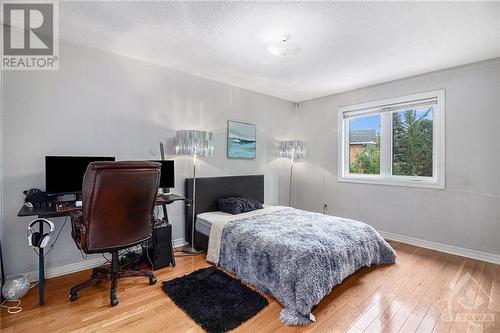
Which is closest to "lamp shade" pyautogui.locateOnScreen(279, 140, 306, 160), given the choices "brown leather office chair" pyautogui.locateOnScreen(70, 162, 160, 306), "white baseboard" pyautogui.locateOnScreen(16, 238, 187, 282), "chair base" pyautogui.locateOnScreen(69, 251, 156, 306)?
"brown leather office chair" pyautogui.locateOnScreen(70, 162, 160, 306)

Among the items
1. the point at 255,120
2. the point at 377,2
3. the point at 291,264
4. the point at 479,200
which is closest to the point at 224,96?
the point at 255,120

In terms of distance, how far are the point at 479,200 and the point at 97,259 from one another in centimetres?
475

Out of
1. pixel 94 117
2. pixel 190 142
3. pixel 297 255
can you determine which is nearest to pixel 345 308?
pixel 297 255

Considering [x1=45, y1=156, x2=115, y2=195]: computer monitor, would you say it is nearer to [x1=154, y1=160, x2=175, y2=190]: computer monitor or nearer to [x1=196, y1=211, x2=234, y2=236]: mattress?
[x1=154, y1=160, x2=175, y2=190]: computer monitor

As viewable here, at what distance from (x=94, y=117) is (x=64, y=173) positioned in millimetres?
738

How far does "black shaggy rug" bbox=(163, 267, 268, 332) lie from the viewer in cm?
182

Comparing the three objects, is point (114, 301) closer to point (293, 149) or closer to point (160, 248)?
point (160, 248)

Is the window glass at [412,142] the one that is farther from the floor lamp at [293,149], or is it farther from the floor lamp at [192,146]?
the floor lamp at [192,146]

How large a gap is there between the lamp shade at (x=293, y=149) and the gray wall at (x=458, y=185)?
1.11 metres

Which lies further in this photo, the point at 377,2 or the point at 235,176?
the point at 235,176

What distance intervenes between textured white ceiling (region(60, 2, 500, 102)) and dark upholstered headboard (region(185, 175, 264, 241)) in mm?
1622

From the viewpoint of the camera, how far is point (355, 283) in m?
2.41

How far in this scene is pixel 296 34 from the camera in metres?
2.36

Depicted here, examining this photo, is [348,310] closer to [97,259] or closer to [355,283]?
[355,283]
